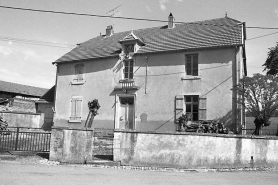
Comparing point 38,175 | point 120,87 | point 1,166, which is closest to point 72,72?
point 120,87

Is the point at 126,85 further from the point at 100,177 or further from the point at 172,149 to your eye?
the point at 100,177

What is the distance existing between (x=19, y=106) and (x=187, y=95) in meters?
18.8

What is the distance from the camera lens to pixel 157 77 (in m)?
18.5

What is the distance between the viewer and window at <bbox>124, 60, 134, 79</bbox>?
1953cm

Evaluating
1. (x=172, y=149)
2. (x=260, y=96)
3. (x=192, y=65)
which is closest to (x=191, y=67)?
(x=192, y=65)

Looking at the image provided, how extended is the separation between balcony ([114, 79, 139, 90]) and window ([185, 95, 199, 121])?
362 centimetres

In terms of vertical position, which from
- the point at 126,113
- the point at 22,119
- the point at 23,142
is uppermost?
the point at 126,113

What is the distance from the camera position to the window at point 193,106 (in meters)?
17.1

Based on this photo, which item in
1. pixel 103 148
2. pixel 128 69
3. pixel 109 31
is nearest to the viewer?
pixel 103 148

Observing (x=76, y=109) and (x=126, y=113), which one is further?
(x=76, y=109)

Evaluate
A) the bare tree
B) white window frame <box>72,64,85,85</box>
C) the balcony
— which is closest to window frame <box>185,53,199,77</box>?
the bare tree

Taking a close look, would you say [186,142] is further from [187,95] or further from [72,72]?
[72,72]

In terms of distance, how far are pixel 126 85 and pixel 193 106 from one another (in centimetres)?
495

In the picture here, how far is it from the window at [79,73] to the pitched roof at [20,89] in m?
14.3
